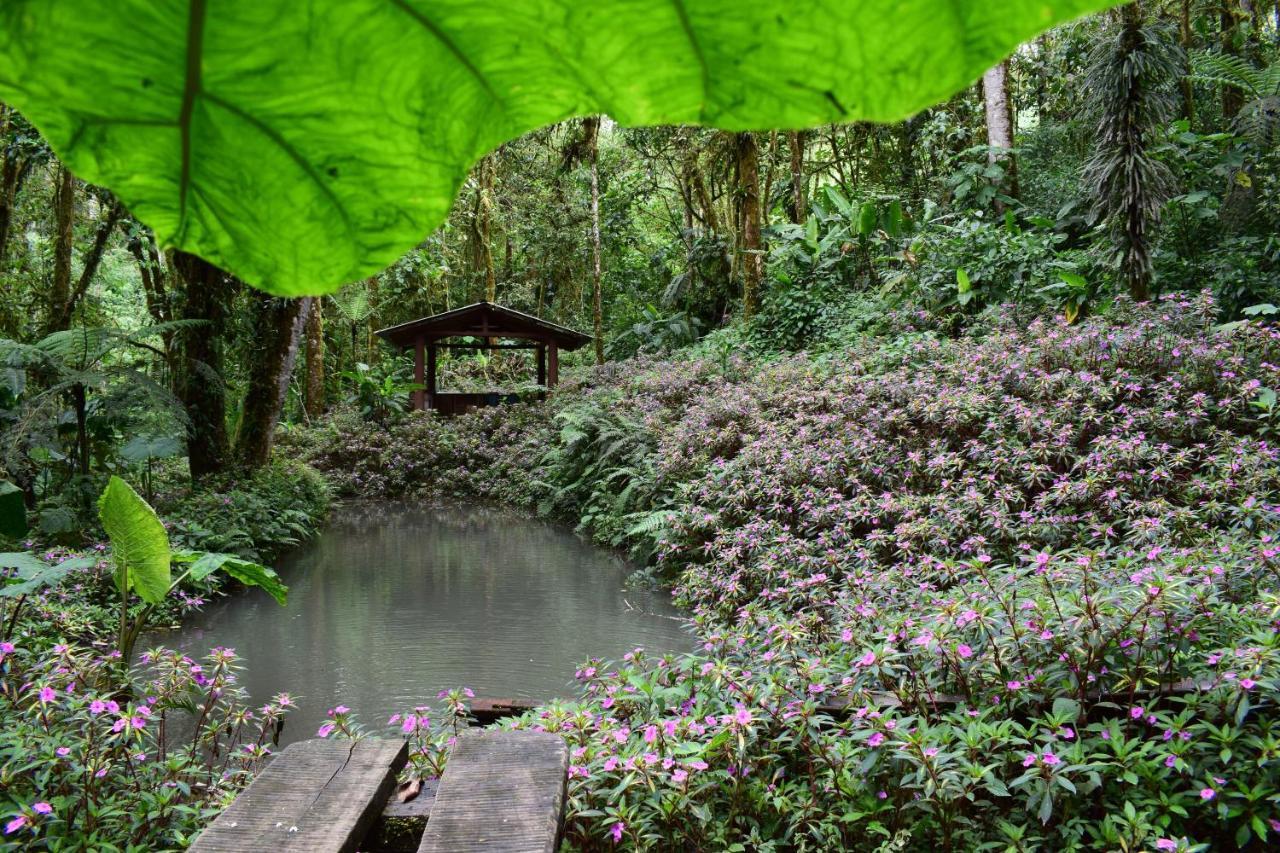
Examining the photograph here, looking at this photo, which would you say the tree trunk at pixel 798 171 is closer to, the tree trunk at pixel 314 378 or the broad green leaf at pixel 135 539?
the tree trunk at pixel 314 378

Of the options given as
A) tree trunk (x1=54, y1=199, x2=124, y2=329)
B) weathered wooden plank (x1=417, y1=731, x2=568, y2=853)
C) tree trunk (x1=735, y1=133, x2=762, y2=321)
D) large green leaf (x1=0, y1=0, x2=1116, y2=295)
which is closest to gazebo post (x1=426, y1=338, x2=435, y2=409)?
tree trunk (x1=54, y1=199, x2=124, y2=329)

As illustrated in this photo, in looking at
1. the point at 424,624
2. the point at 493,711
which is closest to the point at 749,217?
the point at 424,624

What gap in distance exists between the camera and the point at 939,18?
22 cm

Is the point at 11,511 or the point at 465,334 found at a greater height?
the point at 465,334

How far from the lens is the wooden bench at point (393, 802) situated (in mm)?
1807

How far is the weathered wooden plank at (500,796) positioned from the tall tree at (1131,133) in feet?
20.8

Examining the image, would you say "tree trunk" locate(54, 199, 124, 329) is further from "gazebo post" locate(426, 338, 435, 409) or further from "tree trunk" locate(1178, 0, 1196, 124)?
"tree trunk" locate(1178, 0, 1196, 124)

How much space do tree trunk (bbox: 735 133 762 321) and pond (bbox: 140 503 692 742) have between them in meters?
5.56

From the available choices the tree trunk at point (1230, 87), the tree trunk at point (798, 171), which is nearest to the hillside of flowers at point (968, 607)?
the tree trunk at point (1230, 87)

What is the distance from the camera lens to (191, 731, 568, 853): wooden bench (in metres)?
1.81

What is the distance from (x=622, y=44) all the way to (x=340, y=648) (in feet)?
17.9

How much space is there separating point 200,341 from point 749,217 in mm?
7771

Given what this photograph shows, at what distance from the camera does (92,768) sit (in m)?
2.41

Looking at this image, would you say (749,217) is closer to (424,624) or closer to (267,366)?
(267,366)
